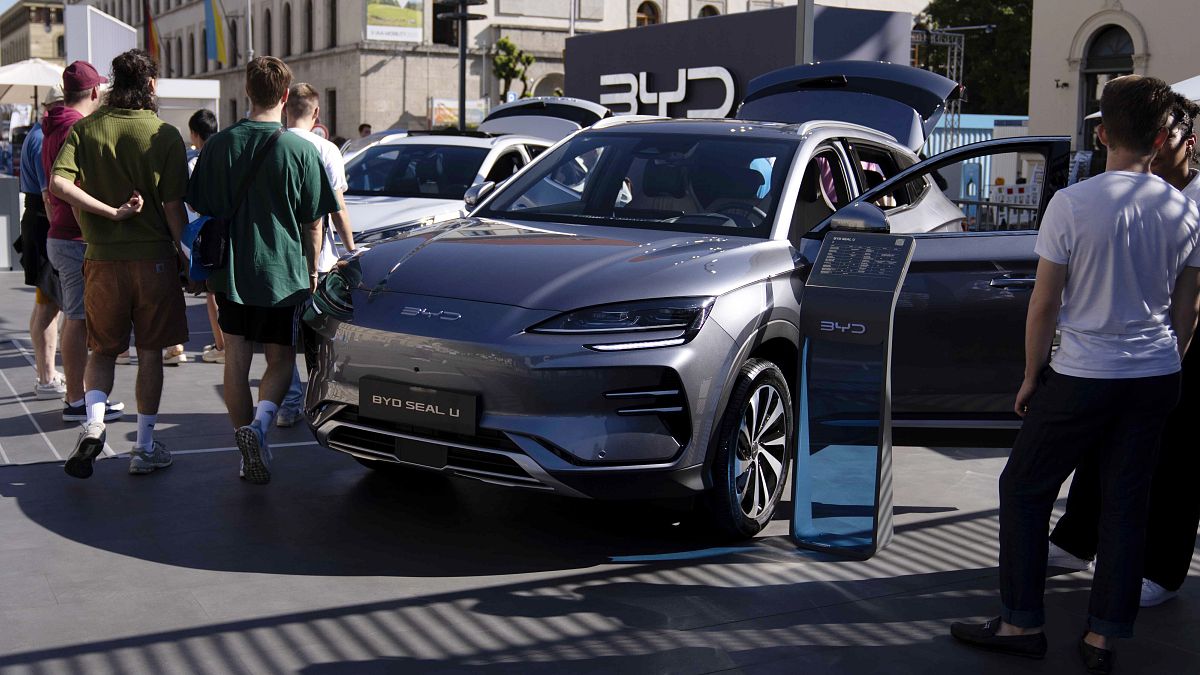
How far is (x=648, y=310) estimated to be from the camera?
5012 millimetres

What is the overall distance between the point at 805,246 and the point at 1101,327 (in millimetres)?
2007

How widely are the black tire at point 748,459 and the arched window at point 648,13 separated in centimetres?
6052

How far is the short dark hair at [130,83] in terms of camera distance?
243 inches

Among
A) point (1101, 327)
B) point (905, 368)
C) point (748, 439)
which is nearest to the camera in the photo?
point (1101, 327)

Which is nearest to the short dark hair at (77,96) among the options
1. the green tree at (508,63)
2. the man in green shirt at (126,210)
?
the man in green shirt at (126,210)

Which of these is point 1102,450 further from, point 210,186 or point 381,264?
point 210,186

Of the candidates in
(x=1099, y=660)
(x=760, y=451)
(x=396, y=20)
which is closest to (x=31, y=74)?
(x=760, y=451)

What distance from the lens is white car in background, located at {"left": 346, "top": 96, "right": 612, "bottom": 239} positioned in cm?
1111

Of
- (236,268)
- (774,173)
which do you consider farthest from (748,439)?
(236,268)

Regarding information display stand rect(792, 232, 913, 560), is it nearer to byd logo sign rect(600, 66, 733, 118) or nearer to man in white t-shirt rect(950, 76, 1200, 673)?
man in white t-shirt rect(950, 76, 1200, 673)

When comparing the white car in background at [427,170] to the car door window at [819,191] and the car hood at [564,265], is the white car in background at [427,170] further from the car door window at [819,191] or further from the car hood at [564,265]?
the car hood at [564,265]

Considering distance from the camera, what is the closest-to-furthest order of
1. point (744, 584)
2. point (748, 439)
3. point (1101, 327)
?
1. point (1101, 327)
2. point (744, 584)
3. point (748, 439)

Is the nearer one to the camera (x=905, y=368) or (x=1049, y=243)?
(x=1049, y=243)

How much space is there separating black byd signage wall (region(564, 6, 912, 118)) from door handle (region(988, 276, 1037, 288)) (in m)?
13.1
